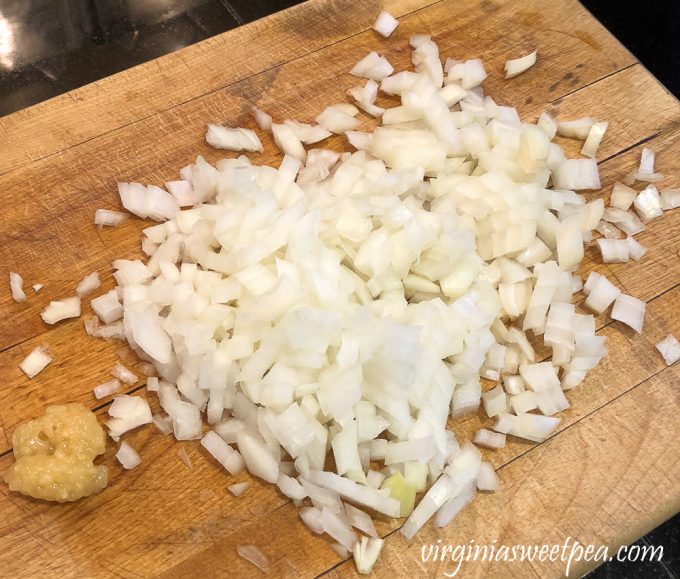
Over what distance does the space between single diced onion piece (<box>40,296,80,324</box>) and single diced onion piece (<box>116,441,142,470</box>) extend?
1.06ft

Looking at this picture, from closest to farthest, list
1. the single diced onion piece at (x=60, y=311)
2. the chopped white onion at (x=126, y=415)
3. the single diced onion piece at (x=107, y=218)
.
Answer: the chopped white onion at (x=126, y=415), the single diced onion piece at (x=60, y=311), the single diced onion piece at (x=107, y=218)

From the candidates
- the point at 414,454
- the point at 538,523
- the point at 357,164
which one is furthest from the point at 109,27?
the point at 538,523

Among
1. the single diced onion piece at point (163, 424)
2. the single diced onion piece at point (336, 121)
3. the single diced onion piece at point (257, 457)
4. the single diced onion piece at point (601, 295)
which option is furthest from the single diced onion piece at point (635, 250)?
the single diced onion piece at point (163, 424)

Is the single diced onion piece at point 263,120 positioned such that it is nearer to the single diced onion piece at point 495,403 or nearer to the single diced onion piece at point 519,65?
→ the single diced onion piece at point 519,65

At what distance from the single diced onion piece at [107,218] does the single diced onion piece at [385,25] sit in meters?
0.87

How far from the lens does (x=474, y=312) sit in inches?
61.7

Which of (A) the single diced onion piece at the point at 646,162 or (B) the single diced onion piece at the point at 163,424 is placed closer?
(B) the single diced onion piece at the point at 163,424

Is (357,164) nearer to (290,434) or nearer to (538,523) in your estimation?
(290,434)

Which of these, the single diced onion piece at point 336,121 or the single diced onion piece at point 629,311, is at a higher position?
the single diced onion piece at point 336,121

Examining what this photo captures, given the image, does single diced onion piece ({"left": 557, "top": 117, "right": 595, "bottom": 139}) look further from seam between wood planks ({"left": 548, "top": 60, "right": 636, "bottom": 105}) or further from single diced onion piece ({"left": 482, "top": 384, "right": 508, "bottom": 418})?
single diced onion piece ({"left": 482, "top": 384, "right": 508, "bottom": 418})

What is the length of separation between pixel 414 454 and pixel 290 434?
0.25 metres

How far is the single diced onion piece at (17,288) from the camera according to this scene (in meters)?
1.62

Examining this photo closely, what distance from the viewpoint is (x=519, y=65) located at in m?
1.98

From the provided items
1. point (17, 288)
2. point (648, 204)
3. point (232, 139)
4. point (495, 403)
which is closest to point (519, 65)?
point (648, 204)
